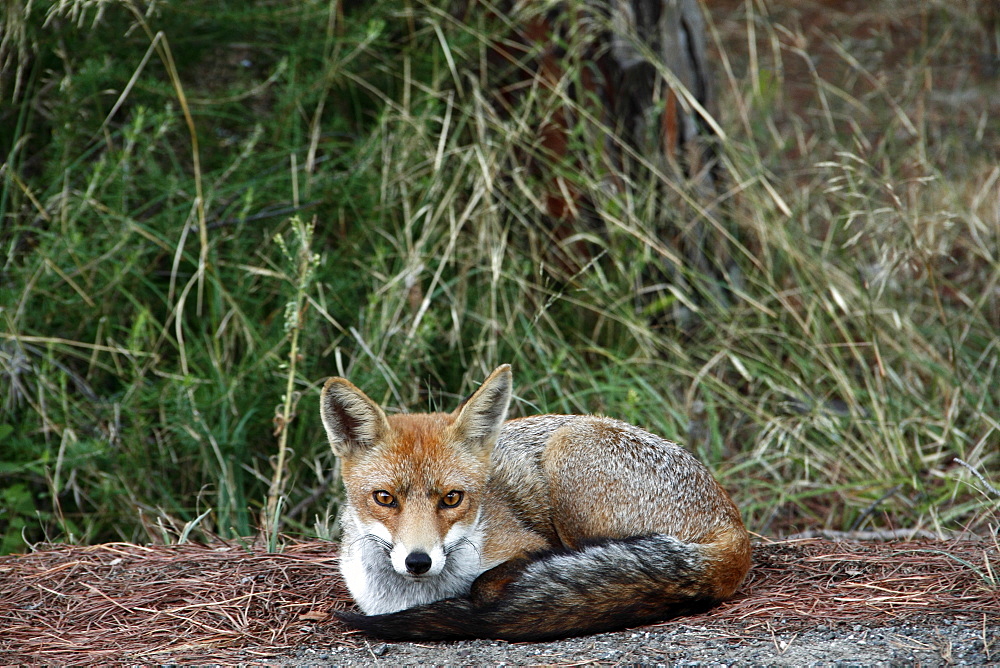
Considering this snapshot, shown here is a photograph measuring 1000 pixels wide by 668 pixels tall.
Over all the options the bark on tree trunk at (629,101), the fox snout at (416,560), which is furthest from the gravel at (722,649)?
the bark on tree trunk at (629,101)

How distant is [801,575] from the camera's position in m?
3.66

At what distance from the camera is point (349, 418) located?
136 inches

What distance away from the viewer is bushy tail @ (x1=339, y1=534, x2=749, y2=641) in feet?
10.1

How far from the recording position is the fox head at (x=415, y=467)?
3.21 metres

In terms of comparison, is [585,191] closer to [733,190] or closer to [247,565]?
[733,190]

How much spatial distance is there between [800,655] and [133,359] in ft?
11.5

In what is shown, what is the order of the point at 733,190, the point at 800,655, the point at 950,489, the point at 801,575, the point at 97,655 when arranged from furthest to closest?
the point at 733,190 → the point at 950,489 → the point at 801,575 → the point at 97,655 → the point at 800,655

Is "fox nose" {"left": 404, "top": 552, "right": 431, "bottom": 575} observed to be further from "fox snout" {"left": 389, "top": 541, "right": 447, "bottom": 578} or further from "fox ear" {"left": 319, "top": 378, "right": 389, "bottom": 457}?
"fox ear" {"left": 319, "top": 378, "right": 389, "bottom": 457}

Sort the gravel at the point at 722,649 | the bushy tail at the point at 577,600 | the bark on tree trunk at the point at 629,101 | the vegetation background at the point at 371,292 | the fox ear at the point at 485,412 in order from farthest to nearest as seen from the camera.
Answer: the bark on tree trunk at the point at 629,101
the vegetation background at the point at 371,292
the fox ear at the point at 485,412
the bushy tail at the point at 577,600
the gravel at the point at 722,649

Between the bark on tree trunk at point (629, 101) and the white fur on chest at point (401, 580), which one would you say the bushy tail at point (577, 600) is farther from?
the bark on tree trunk at point (629, 101)

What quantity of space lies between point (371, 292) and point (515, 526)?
2357 mm

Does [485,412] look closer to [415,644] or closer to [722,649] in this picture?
[415,644]

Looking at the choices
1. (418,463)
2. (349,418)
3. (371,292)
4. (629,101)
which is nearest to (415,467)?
(418,463)

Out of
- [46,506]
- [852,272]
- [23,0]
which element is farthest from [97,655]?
[852,272]
